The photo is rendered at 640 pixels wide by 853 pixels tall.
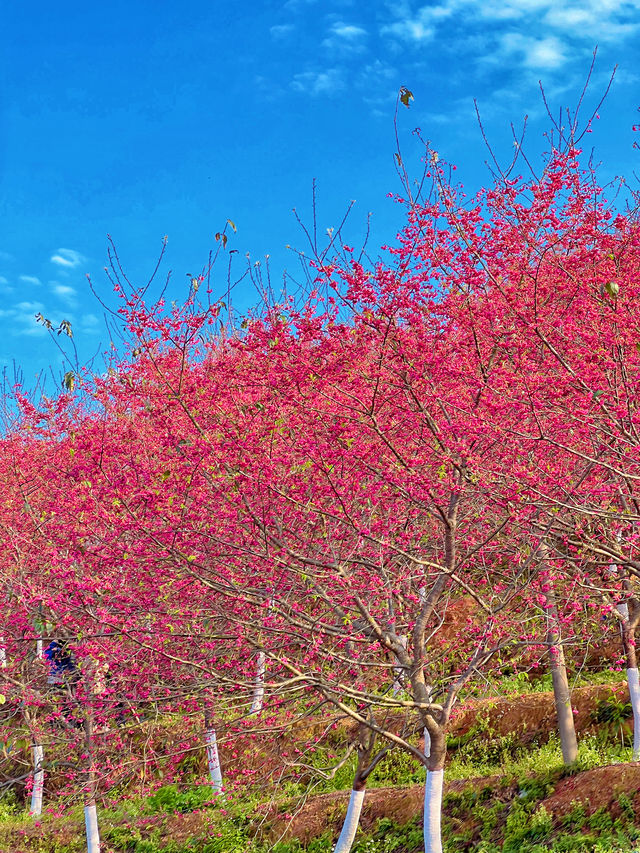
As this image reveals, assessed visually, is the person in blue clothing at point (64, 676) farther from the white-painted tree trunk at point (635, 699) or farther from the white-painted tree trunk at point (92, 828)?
the white-painted tree trunk at point (635, 699)

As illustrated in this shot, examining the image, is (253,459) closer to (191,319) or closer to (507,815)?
(191,319)

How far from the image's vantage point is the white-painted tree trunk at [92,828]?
15312mm

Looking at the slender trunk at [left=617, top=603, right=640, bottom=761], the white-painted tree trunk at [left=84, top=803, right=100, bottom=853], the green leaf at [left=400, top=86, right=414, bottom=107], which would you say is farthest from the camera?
the white-painted tree trunk at [left=84, top=803, right=100, bottom=853]

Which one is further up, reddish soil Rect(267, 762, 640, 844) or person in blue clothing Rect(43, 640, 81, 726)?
person in blue clothing Rect(43, 640, 81, 726)

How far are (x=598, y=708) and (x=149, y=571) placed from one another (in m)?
9.61

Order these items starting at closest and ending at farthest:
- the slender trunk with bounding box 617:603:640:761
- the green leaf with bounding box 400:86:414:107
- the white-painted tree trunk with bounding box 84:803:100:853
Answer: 1. the green leaf with bounding box 400:86:414:107
2. the slender trunk with bounding box 617:603:640:761
3. the white-painted tree trunk with bounding box 84:803:100:853

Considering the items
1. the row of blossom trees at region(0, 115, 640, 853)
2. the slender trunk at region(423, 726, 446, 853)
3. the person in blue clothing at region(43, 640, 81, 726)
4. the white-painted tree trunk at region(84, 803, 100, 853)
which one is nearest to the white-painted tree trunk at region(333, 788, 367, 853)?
the row of blossom trees at region(0, 115, 640, 853)

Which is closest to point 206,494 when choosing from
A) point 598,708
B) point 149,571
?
point 149,571

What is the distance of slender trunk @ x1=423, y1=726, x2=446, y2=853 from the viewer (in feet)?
32.5

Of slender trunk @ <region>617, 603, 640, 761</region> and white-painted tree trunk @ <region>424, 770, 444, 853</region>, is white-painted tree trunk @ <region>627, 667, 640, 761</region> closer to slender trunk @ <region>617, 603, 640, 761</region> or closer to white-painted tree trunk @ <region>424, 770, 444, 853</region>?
slender trunk @ <region>617, 603, 640, 761</region>

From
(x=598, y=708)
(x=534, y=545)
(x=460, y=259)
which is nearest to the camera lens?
(x=460, y=259)

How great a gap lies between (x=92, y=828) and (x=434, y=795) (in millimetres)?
8570

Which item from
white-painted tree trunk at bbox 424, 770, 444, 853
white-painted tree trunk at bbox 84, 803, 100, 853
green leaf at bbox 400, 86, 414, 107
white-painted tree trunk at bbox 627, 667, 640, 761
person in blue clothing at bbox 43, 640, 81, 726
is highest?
green leaf at bbox 400, 86, 414, 107

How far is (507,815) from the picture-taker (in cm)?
1234
